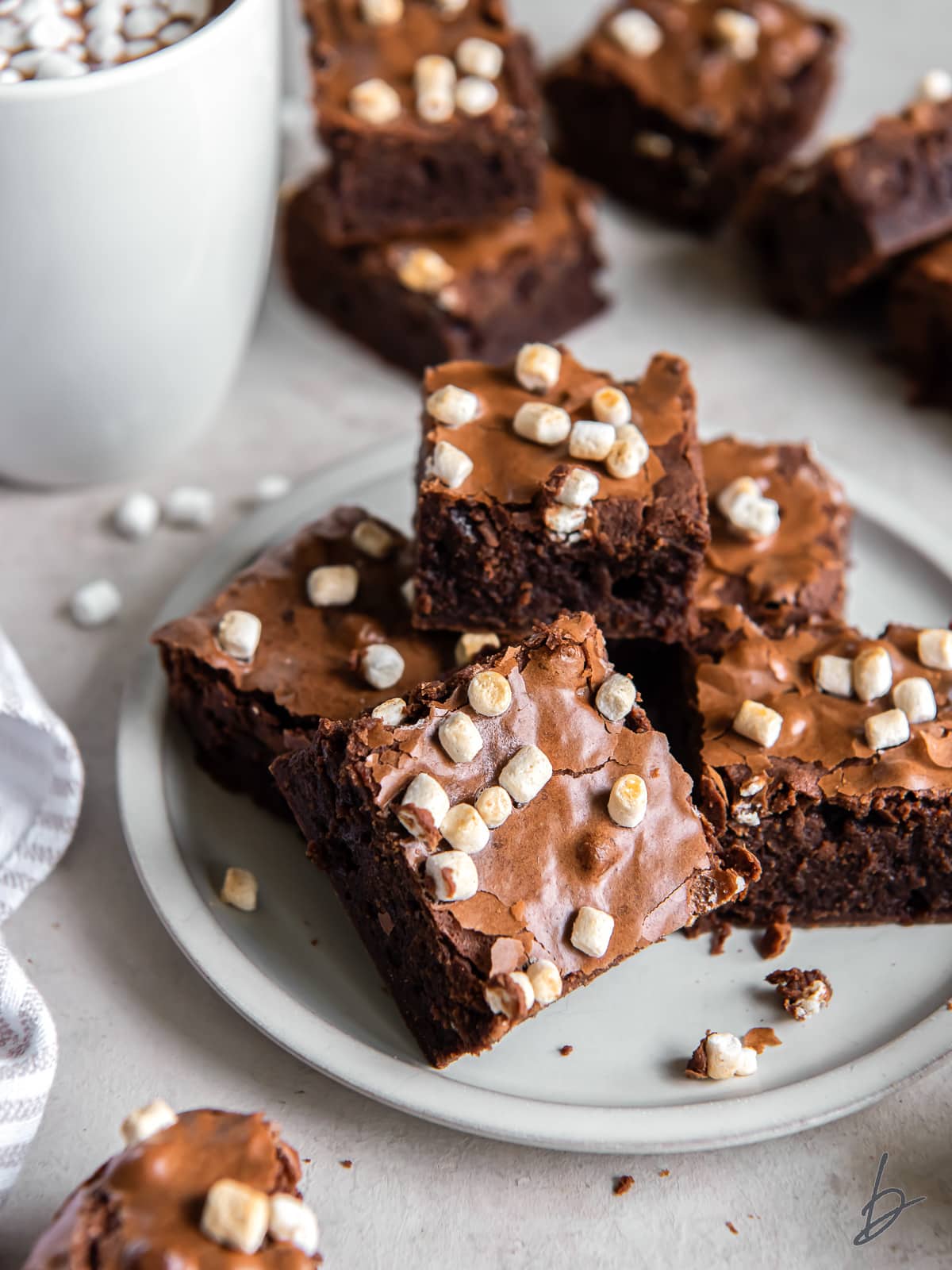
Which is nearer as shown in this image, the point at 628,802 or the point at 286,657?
the point at 628,802

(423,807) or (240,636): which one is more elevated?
(423,807)

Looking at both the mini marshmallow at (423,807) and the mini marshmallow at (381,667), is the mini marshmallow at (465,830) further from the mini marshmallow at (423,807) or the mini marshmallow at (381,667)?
the mini marshmallow at (381,667)

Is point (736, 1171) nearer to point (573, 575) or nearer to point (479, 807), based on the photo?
point (479, 807)

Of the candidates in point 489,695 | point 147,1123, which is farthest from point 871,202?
point 147,1123

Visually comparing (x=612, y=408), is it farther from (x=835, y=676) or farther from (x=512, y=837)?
(x=512, y=837)

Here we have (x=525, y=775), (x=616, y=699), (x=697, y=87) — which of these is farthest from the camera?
(x=697, y=87)

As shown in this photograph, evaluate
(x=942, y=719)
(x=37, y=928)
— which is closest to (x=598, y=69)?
(x=942, y=719)
